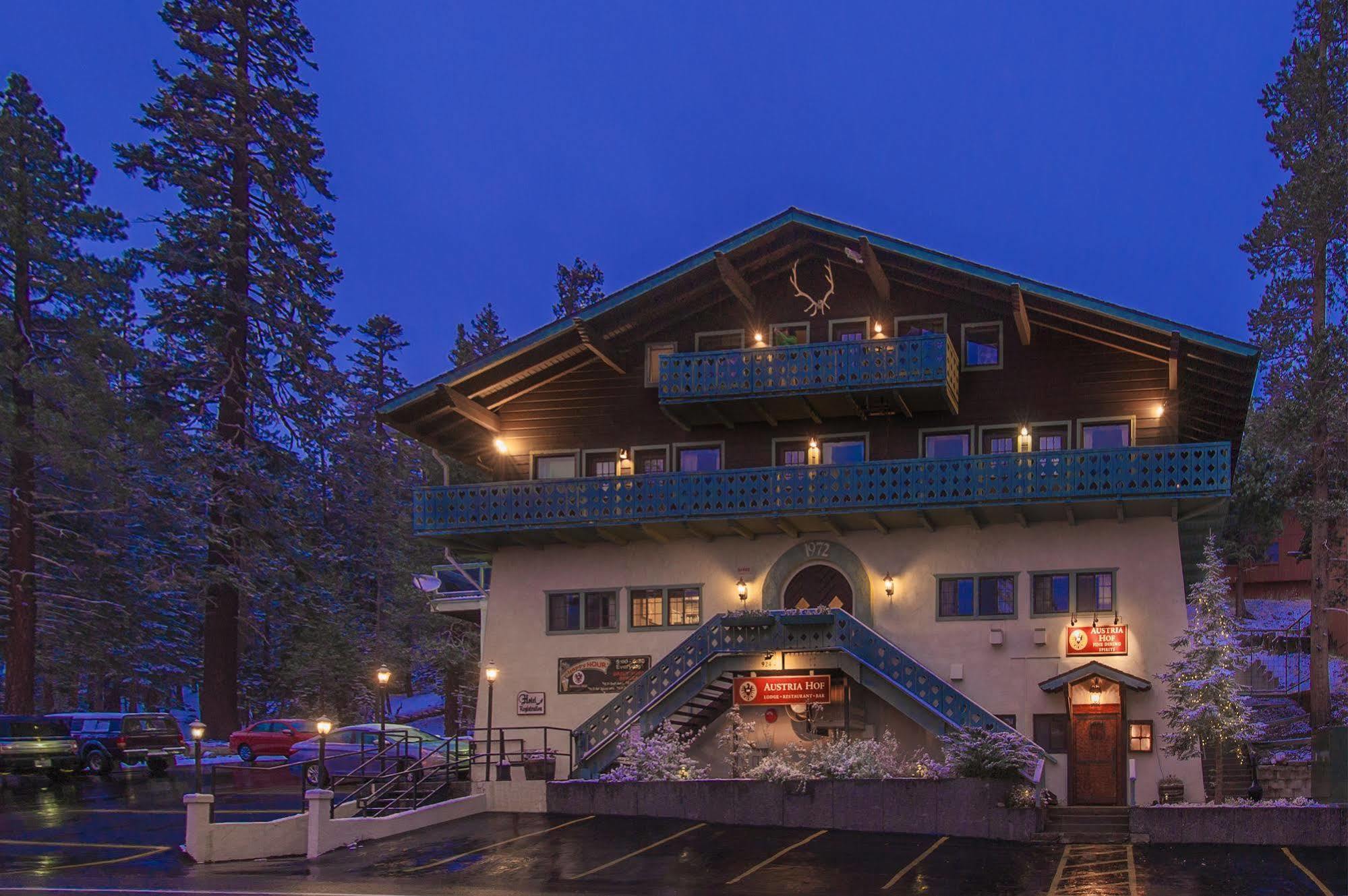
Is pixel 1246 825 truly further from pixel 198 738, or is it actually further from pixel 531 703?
pixel 198 738

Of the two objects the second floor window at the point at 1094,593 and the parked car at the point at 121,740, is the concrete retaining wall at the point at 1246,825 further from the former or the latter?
the parked car at the point at 121,740

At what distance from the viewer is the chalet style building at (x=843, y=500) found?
3111cm

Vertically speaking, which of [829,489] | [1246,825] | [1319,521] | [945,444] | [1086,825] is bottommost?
[1086,825]

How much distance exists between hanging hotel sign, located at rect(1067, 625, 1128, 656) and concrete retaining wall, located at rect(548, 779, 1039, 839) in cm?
661

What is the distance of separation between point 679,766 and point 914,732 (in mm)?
5992

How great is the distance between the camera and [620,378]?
1446 inches

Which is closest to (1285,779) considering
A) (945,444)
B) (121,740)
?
(945,444)

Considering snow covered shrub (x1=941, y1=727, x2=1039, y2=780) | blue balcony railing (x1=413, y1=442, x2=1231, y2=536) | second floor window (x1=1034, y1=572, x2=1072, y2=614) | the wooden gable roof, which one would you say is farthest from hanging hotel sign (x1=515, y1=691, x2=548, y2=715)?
second floor window (x1=1034, y1=572, x2=1072, y2=614)

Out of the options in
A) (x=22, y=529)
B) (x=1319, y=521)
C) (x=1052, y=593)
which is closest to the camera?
(x=1052, y=593)

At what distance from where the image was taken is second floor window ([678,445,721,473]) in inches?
1407

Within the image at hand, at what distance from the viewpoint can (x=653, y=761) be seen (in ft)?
96.9

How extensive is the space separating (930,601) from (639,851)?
11414 mm

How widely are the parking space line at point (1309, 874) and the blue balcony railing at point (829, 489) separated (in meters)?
9.38

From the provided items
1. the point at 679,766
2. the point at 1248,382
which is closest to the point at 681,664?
the point at 679,766
